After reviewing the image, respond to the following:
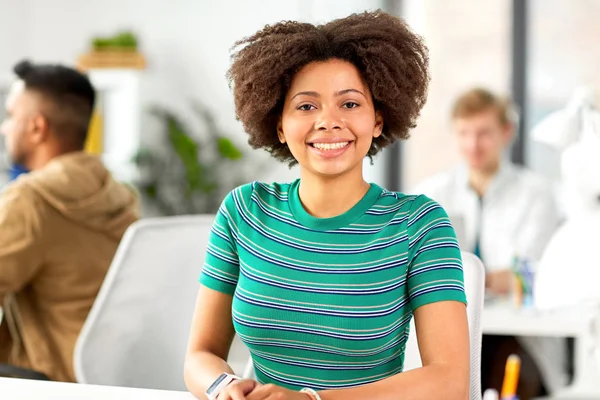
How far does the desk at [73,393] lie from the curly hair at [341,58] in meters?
0.44

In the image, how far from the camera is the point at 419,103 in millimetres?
1422

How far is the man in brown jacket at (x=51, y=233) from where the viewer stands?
2.10 meters

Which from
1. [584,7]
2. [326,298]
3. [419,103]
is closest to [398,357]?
[326,298]

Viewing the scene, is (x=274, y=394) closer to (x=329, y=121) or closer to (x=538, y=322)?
(x=329, y=121)

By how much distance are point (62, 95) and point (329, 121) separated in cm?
134

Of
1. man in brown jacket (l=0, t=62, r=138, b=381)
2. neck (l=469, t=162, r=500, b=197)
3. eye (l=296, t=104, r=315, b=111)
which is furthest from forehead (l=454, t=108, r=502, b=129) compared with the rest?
eye (l=296, t=104, r=315, b=111)

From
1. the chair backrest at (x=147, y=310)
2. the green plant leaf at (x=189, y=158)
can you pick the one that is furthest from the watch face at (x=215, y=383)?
the green plant leaf at (x=189, y=158)

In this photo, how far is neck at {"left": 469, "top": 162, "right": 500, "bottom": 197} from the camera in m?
3.73

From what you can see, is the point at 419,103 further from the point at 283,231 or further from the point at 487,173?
the point at 487,173

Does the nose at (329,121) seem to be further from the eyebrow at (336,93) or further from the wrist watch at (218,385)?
the wrist watch at (218,385)

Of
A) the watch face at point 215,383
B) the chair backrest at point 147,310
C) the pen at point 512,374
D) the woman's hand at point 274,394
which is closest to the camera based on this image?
the woman's hand at point 274,394

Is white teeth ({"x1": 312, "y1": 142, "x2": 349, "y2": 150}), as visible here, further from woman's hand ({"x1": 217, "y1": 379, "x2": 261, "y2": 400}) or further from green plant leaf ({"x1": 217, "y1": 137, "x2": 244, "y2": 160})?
green plant leaf ({"x1": 217, "y1": 137, "x2": 244, "y2": 160})

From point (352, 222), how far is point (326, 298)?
123 millimetres

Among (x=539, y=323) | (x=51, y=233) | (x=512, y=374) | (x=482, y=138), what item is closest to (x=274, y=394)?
(x=51, y=233)
